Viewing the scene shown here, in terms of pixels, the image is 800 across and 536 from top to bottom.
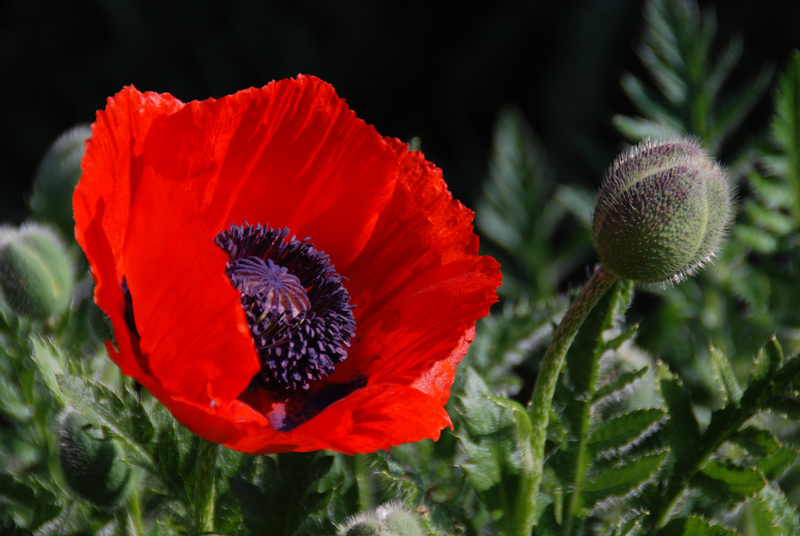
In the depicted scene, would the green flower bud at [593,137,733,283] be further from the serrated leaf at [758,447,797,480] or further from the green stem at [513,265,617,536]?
the serrated leaf at [758,447,797,480]

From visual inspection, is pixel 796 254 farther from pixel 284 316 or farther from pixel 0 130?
pixel 0 130

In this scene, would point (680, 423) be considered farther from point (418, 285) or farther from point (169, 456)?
point (169, 456)

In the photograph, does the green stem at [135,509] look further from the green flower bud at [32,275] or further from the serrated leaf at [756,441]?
the serrated leaf at [756,441]

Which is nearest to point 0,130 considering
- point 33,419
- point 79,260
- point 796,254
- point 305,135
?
point 79,260

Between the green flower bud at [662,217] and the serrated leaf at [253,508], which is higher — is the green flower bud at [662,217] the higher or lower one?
the higher one

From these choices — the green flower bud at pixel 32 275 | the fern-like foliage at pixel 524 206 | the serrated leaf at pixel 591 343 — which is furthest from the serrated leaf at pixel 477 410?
the fern-like foliage at pixel 524 206

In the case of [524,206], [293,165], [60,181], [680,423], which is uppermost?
[524,206]

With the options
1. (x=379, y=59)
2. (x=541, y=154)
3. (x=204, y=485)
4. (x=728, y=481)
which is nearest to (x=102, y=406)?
(x=204, y=485)
